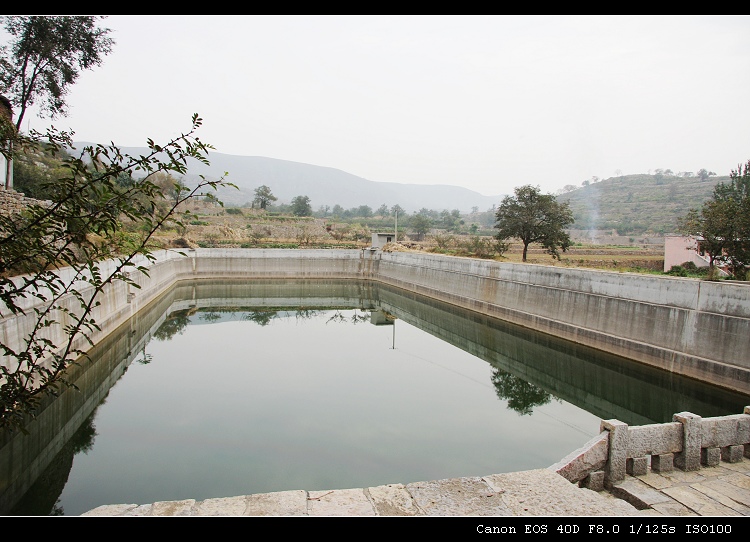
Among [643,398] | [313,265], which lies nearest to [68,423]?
[643,398]

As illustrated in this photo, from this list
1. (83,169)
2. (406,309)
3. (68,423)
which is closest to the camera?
(83,169)

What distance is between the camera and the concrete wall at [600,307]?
10.8m

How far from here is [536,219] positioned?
26.2 metres

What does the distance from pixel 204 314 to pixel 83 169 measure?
21713mm

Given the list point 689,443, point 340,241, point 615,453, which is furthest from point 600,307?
point 340,241

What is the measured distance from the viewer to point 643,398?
11102 mm

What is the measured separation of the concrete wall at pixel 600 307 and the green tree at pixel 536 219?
439cm

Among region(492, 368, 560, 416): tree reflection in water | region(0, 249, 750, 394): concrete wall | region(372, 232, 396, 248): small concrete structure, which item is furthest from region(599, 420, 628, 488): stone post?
region(372, 232, 396, 248): small concrete structure

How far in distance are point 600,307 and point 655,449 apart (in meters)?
9.90

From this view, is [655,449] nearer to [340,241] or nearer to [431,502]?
[431,502]

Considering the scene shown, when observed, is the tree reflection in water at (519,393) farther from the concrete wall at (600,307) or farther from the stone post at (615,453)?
the stone post at (615,453)

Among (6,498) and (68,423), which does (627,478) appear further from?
(68,423)

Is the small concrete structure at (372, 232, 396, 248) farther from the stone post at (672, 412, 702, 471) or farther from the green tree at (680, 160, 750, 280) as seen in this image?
the stone post at (672, 412, 702, 471)

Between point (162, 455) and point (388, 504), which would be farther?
point (162, 455)
